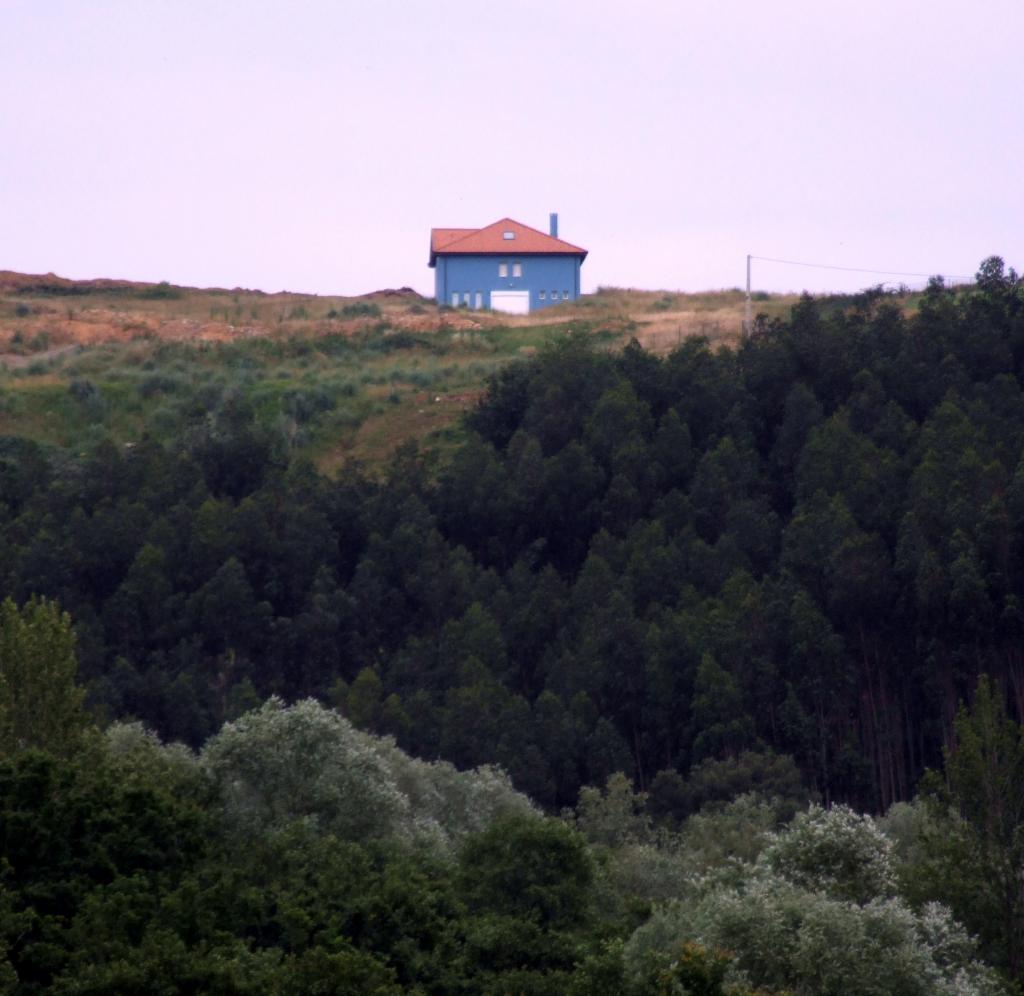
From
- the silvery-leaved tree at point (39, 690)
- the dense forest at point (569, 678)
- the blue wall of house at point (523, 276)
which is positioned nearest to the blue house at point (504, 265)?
the blue wall of house at point (523, 276)

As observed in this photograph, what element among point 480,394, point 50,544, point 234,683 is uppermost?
point 480,394

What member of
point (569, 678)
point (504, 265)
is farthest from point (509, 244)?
point (569, 678)

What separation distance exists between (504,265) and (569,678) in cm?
4569

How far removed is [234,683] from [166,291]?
182 ft

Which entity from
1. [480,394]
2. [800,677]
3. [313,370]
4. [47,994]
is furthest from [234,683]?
[313,370]

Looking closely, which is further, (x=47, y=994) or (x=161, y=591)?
(x=161, y=591)

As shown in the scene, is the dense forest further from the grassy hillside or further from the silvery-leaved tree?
the grassy hillside

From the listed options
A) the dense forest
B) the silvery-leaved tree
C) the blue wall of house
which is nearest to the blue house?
the blue wall of house

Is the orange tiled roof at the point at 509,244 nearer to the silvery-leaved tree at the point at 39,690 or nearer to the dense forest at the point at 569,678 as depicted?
the dense forest at the point at 569,678

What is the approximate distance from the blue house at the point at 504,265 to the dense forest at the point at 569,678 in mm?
17916

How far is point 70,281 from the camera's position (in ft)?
329

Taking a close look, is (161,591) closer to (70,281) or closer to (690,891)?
(690,891)

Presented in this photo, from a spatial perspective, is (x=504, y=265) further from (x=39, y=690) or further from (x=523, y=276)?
(x=39, y=690)

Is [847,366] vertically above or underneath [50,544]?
above
